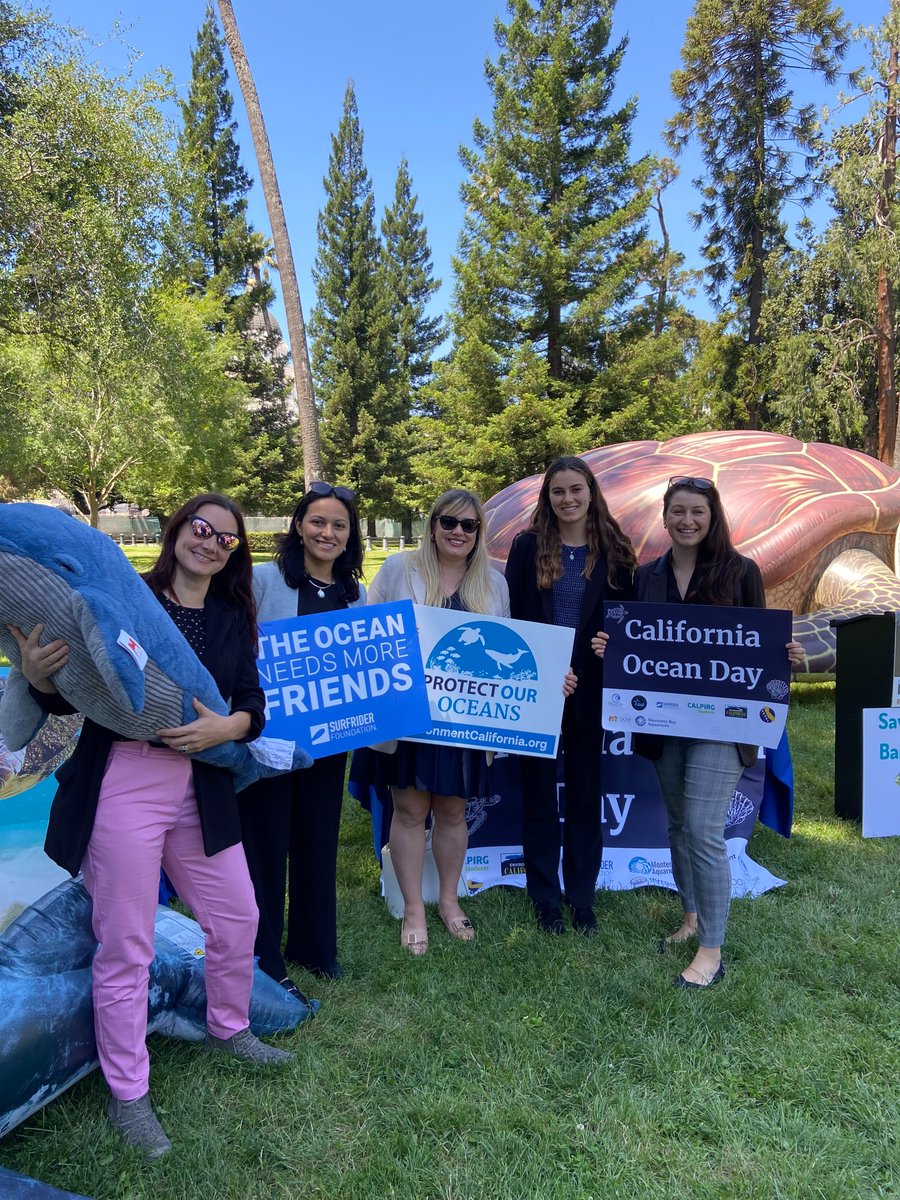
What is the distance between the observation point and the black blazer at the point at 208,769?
2.20m

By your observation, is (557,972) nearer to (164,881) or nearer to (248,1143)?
(248,1143)

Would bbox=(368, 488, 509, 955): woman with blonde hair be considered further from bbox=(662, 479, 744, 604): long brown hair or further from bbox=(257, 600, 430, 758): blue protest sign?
bbox=(662, 479, 744, 604): long brown hair

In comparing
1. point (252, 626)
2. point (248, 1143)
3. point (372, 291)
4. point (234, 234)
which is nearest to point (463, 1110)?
point (248, 1143)

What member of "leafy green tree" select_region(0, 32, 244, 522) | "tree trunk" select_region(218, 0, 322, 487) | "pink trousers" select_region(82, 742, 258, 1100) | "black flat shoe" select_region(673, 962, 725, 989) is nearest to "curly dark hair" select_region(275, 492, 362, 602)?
"pink trousers" select_region(82, 742, 258, 1100)

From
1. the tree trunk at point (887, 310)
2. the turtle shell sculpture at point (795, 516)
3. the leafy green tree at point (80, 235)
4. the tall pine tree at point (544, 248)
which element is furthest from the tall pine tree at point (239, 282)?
the turtle shell sculpture at point (795, 516)

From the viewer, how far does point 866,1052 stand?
9.23 ft

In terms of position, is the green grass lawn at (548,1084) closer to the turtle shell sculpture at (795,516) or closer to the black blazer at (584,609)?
the black blazer at (584,609)

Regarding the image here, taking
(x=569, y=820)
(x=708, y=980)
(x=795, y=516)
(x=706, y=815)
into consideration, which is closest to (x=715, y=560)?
(x=706, y=815)

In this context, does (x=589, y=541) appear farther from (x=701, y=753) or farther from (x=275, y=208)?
(x=275, y=208)

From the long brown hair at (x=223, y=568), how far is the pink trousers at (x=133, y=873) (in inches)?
22.0

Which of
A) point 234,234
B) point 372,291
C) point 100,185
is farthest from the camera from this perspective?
point 372,291

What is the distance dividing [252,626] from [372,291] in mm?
41909

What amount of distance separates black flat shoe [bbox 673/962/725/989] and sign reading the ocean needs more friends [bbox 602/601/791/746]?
994 millimetres

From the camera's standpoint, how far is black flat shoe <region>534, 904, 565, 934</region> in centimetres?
368
